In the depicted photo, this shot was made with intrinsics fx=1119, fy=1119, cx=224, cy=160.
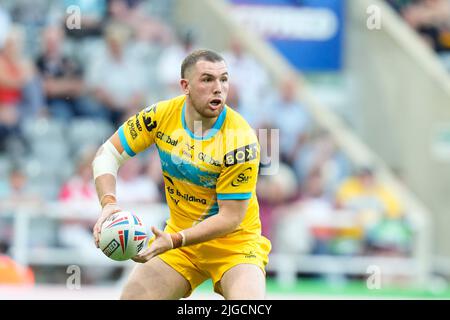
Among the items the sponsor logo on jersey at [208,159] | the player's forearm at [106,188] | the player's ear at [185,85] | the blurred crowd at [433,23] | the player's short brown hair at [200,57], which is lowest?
the player's forearm at [106,188]

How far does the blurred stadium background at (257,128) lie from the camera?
547 inches

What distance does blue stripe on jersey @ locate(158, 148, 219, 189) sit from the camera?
7809mm

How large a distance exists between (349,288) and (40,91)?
4867 mm

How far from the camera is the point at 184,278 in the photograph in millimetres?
8078

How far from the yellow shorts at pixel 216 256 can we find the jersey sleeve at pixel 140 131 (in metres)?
0.81

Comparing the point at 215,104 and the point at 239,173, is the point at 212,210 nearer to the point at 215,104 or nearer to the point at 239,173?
the point at 239,173

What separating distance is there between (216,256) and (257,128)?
700 cm

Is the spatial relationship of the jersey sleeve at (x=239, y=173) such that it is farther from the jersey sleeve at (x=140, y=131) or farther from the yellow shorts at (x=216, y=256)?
the jersey sleeve at (x=140, y=131)

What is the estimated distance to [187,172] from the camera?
7.85 meters

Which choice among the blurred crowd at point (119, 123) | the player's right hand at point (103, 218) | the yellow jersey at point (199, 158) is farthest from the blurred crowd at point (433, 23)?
the player's right hand at point (103, 218)

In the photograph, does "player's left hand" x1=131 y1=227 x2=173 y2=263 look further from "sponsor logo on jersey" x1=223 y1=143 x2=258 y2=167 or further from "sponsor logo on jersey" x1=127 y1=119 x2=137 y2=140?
"sponsor logo on jersey" x1=127 y1=119 x2=137 y2=140

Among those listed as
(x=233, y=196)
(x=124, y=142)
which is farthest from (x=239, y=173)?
(x=124, y=142)

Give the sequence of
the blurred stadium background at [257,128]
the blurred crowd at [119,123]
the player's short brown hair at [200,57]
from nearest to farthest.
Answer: the player's short brown hair at [200,57] < the blurred stadium background at [257,128] < the blurred crowd at [119,123]

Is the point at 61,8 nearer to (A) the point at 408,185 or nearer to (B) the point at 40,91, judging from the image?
(B) the point at 40,91
